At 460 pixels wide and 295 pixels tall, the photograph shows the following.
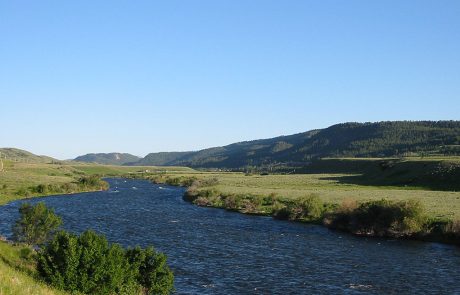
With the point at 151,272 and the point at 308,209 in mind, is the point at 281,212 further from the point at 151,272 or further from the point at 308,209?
the point at 151,272

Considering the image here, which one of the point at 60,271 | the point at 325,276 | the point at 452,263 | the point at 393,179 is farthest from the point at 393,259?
the point at 393,179

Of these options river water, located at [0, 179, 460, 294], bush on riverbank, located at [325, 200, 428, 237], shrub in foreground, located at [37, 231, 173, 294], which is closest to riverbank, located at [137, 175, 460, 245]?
bush on riverbank, located at [325, 200, 428, 237]

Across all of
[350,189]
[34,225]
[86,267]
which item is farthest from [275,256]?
[350,189]

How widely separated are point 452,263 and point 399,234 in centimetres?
1335

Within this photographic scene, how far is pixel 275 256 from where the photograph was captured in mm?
43625

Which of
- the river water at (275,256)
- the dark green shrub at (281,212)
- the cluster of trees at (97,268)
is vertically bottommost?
the river water at (275,256)

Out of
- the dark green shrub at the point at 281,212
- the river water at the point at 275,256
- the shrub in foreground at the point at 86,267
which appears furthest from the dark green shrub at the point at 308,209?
the shrub in foreground at the point at 86,267

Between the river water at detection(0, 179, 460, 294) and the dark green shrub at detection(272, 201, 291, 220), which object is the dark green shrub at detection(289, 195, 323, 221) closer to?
the dark green shrub at detection(272, 201, 291, 220)

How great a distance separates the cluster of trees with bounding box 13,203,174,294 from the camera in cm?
2378

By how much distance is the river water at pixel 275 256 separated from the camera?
33500 millimetres

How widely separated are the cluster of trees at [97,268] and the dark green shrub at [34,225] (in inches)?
650

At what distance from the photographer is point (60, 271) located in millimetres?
24172

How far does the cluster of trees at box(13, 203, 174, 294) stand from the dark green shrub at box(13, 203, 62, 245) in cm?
1651

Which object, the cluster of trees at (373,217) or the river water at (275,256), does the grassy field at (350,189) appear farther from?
the river water at (275,256)
